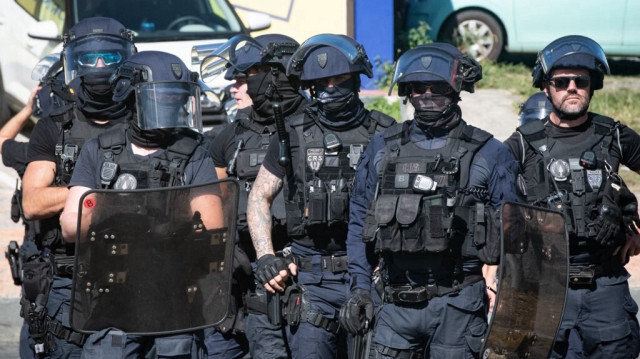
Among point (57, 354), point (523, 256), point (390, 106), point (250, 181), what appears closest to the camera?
point (523, 256)

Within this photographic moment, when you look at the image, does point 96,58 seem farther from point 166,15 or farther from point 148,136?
point 166,15

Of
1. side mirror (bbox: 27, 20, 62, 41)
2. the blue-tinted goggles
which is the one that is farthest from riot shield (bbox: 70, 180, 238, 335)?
side mirror (bbox: 27, 20, 62, 41)

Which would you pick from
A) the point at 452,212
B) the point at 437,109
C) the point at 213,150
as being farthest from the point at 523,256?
the point at 213,150

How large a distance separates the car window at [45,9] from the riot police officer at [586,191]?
733 centimetres

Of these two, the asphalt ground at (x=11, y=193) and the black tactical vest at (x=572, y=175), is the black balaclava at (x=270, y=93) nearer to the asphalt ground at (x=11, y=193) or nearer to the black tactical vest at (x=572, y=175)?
the black tactical vest at (x=572, y=175)

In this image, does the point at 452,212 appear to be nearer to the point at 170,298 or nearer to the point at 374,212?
the point at 374,212

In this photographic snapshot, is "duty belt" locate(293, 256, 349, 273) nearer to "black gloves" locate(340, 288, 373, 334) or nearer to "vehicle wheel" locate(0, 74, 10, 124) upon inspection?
"black gloves" locate(340, 288, 373, 334)

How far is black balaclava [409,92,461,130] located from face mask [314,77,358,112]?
650mm

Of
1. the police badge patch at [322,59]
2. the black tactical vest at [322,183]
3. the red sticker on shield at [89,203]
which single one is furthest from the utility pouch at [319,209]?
the red sticker on shield at [89,203]

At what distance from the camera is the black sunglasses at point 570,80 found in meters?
6.07

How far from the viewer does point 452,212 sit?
5.12m

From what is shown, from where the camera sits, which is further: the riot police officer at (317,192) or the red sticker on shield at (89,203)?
the riot police officer at (317,192)

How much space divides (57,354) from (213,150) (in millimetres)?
1579

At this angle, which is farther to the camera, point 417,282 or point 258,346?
point 258,346
